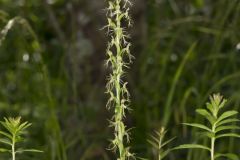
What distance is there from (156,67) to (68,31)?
51cm

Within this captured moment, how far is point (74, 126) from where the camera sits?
224cm

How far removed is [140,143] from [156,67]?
1.64ft

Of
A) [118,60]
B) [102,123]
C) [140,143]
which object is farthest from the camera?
[102,123]

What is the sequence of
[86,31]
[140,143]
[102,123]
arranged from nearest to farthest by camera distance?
[140,143], [102,123], [86,31]

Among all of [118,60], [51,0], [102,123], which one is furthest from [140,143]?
[118,60]

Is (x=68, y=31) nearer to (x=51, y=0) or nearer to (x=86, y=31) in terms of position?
(x=51, y=0)

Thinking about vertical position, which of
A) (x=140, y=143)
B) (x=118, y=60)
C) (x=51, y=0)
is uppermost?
(x=51, y=0)

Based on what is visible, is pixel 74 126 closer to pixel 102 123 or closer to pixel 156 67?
pixel 102 123

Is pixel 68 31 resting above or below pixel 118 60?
above

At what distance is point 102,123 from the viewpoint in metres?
2.30

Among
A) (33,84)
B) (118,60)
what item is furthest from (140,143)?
(118,60)

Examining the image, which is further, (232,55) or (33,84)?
(33,84)

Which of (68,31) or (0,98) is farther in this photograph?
(68,31)

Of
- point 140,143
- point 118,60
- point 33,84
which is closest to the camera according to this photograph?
point 118,60
